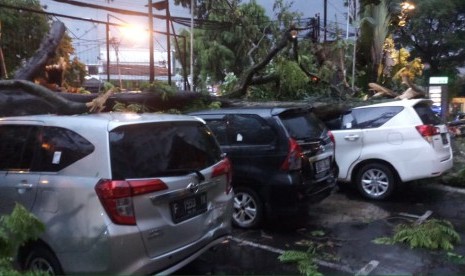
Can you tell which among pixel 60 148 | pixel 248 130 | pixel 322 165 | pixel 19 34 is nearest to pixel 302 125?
pixel 322 165

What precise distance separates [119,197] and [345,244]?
3.05m

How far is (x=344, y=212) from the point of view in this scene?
7.06 m

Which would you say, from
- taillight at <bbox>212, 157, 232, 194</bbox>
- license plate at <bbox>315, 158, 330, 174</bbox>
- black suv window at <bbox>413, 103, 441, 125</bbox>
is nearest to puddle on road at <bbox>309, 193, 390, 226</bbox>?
license plate at <bbox>315, 158, 330, 174</bbox>

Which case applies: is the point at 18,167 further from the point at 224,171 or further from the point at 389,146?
the point at 389,146

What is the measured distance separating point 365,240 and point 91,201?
11.3 feet

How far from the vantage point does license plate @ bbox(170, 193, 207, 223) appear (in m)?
3.88

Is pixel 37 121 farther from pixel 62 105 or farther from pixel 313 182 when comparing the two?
pixel 62 105

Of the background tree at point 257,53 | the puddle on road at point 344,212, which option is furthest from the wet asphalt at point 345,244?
the background tree at point 257,53

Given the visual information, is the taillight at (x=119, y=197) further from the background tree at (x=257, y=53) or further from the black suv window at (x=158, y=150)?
the background tree at (x=257, y=53)

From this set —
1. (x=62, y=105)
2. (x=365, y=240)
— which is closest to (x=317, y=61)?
(x=62, y=105)

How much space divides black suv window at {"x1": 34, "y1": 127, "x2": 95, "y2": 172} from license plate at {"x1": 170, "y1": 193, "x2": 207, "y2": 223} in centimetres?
80

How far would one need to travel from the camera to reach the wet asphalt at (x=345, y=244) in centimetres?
480

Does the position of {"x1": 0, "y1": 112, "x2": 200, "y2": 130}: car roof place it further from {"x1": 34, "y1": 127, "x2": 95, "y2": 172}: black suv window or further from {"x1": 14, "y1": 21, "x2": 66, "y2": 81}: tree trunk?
{"x1": 14, "y1": 21, "x2": 66, "y2": 81}: tree trunk

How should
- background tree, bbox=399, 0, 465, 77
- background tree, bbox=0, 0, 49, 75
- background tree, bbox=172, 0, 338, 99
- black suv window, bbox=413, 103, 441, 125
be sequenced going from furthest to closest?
background tree, bbox=399, 0, 465, 77 < background tree, bbox=0, 0, 49, 75 < background tree, bbox=172, 0, 338, 99 < black suv window, bbox=413, 103, 441, 125
